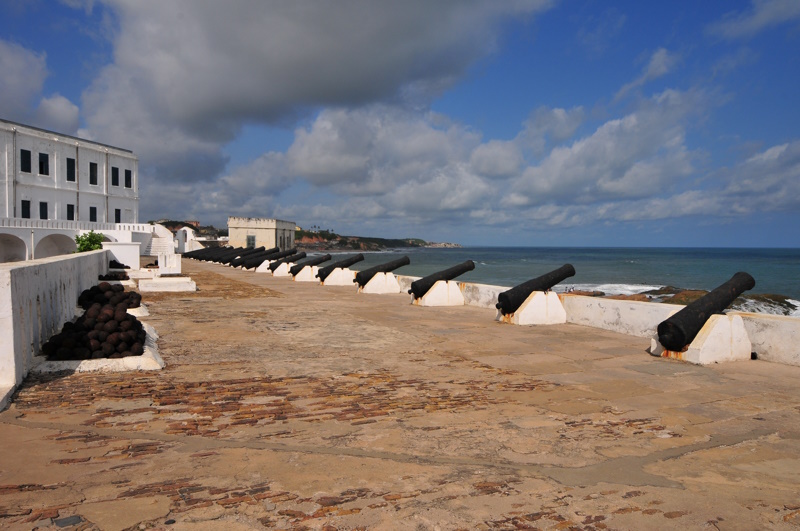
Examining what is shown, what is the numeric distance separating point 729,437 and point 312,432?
3.10m

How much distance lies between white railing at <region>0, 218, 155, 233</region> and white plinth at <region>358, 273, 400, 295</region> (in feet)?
95.3

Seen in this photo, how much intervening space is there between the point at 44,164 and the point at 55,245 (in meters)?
7.47

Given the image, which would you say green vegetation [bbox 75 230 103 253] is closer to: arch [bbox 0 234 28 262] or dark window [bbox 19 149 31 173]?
arch [bbox 0 234 28 262]

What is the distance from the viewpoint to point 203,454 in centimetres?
353

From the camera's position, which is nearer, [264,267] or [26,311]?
[26,311]

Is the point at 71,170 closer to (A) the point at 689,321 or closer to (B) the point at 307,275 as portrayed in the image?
(B) the point at 307,275

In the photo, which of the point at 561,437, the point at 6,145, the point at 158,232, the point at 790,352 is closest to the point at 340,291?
the point at 790,352

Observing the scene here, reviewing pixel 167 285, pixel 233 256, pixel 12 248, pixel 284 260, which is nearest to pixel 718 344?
pixel 167 285

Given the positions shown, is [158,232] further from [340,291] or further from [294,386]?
[294,386]

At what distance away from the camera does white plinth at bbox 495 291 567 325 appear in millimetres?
9898

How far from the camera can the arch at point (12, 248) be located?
115 ft

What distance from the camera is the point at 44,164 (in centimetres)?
4188

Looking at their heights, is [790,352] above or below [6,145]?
below

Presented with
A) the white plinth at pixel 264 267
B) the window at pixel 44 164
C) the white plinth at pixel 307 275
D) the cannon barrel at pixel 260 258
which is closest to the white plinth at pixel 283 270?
the white plinth at pixel 307 275
